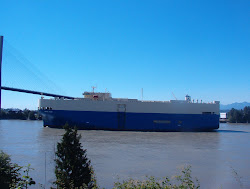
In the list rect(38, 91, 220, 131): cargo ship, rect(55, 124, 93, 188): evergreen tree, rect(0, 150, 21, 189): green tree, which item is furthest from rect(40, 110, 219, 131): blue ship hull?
rect(0, 150, 21, 189): green tree

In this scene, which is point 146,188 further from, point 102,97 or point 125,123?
point 102,97

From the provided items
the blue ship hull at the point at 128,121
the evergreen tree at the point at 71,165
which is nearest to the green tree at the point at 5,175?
the evergreen tree at the point at 71,165

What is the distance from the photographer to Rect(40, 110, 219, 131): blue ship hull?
2175 centimetres

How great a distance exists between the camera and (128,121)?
71.9 feet

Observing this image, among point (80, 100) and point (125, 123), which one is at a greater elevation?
point (80, 100)

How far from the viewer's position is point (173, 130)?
73.4 ft

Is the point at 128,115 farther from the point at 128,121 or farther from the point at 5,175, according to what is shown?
the point at 5,175

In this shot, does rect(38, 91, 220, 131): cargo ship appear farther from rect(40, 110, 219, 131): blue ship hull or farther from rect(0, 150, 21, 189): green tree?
rect(0, 150, 21, 189): green tree

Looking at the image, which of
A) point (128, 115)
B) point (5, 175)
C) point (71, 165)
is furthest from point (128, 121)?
point (5, 175)

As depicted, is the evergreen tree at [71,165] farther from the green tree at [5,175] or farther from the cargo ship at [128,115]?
the cargo ship at [128,115]

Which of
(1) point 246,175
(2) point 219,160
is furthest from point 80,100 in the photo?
(1) point 246,175

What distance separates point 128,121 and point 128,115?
59cm

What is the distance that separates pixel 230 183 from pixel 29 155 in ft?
20.5

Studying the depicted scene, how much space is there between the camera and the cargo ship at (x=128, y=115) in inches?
858
